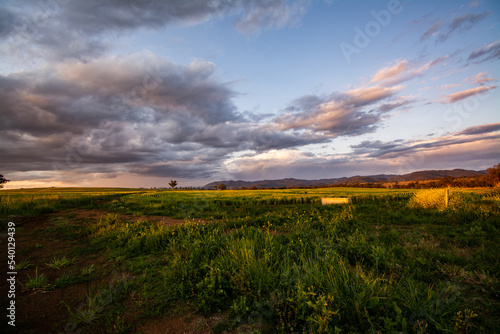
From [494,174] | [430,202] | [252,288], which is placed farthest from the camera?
[494,174]

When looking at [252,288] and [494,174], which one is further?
[494,174]

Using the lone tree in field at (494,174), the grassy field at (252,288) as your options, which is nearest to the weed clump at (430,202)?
the grassy field at (252,288)

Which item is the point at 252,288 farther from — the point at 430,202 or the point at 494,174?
the point at 494,174

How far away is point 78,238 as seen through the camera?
8859 mm

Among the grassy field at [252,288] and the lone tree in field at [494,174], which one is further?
the lone tree in field at [494,174]

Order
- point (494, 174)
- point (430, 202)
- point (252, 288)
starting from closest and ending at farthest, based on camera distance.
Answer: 1. point (252, 288)
2. point (430, 202)
3. point (494, 174)

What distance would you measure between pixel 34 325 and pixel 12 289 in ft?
6.15

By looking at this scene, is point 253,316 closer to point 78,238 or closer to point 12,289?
point 12,289

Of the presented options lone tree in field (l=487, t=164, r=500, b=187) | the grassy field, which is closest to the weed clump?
the grassy field

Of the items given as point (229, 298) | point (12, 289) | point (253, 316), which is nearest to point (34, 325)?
point (12, 289)

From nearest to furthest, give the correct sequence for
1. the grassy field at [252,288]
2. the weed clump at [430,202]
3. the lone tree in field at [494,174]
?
1. the grassy field at [252,288]
2. the weed clump at [430,202]
3. the lone tree in field at [494,174]

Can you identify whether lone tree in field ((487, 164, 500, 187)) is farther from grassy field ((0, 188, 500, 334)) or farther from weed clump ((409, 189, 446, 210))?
grassy field ((0, 188, 500, 334))

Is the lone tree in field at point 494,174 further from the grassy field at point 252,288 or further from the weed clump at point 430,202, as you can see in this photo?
the grassy field at point 252,288

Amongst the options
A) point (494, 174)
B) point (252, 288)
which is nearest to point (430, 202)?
point (252, 288)
